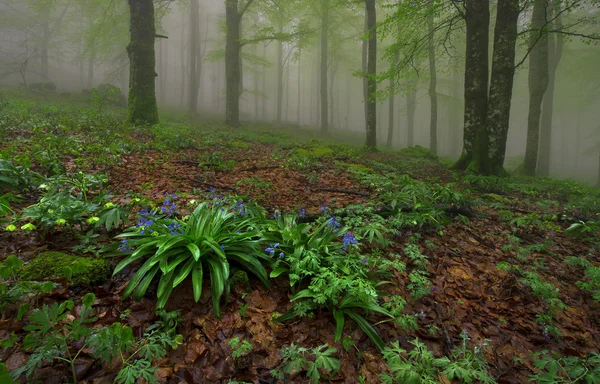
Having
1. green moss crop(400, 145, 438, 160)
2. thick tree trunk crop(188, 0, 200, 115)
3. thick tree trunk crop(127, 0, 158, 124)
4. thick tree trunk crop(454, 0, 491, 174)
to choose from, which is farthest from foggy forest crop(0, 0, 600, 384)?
thick tree trunk crop(188, 0, 200, 115)

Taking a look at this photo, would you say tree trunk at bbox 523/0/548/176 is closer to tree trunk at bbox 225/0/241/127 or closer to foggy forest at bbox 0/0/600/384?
foggy forest at bbox 0/0/600/384

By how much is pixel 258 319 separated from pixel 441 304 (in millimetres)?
2054

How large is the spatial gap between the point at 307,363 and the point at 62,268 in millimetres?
2278

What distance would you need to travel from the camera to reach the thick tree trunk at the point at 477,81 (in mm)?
8031

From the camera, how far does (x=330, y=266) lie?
2.82m

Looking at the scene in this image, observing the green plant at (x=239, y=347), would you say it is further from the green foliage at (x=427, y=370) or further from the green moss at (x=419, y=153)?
the green moss at (x=419, y=153)

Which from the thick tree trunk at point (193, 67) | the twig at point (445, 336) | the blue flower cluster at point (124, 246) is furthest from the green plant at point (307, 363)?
the thick tree trunk at point (193, 67)

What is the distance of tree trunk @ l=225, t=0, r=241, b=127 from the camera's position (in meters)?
15.4

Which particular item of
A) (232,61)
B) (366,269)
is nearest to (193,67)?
(232,61)

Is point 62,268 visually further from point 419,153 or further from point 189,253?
point 419,153

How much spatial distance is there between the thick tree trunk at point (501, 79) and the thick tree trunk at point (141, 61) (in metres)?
10.9

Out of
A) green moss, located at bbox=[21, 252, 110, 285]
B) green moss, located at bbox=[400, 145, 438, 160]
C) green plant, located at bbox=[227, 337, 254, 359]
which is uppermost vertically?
green moss, located at bbox=[400, 145, 438, 160]

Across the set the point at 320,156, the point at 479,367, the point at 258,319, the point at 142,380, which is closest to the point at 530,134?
the point at 320,156

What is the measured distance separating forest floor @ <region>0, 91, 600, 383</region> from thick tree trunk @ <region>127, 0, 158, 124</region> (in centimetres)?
293
